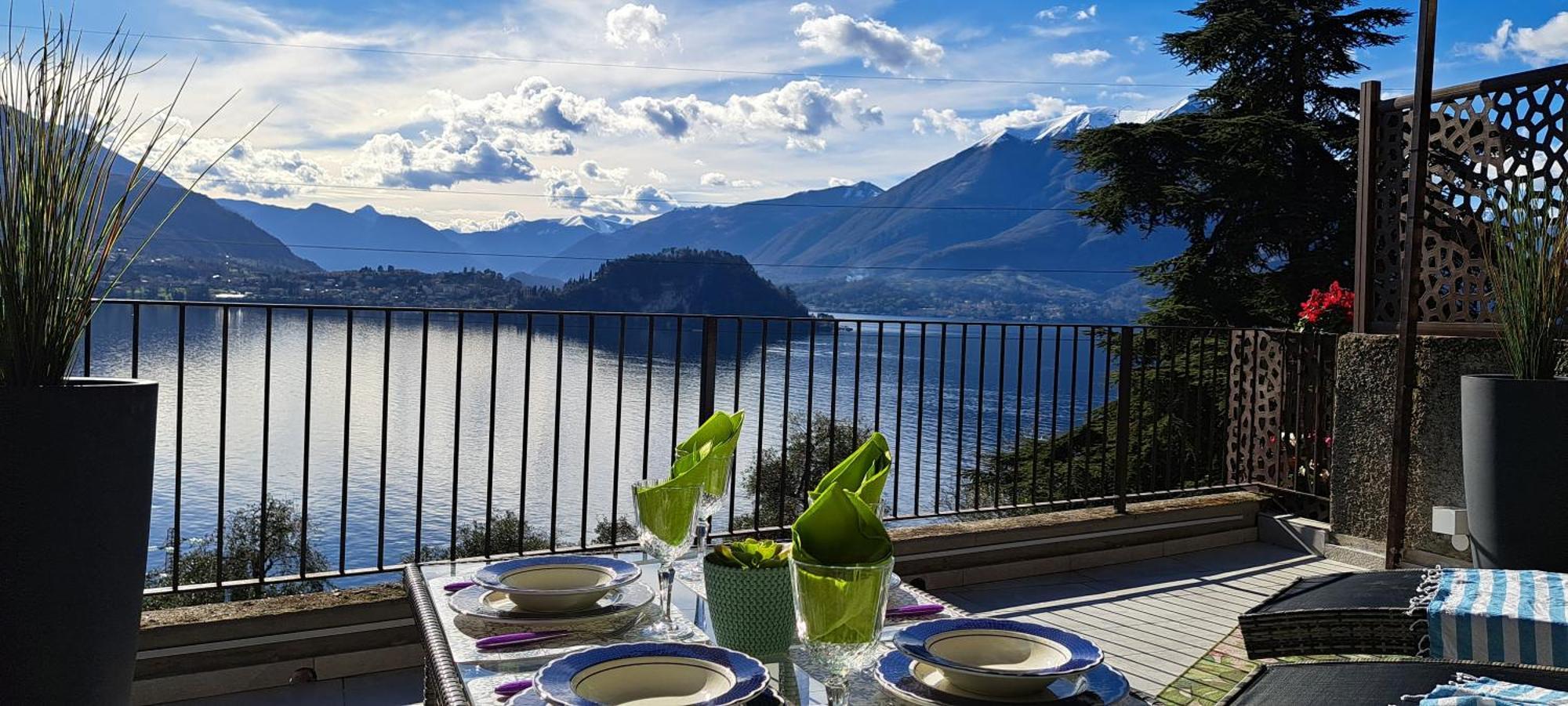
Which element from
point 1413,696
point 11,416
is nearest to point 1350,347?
point 1413,696

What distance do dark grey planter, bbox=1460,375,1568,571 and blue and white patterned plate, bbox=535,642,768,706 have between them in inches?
140

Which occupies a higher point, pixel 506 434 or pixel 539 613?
pixel 539 613

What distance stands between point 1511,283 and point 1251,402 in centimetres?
173

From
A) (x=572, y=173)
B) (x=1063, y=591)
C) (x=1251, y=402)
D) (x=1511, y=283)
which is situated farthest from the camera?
(x=572, y=173)

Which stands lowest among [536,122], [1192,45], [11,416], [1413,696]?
[1413,696]

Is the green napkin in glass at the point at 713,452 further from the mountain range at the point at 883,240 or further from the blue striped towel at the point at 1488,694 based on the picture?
the mountain range at the point at 883,240

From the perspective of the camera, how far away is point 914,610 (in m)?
1.50

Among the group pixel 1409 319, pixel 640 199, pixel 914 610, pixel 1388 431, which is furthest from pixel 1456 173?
pixel 640 199

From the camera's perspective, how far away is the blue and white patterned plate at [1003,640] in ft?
3.79

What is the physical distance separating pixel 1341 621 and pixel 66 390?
279 cm

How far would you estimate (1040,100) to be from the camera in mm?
55375

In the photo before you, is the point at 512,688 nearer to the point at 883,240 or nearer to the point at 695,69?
the point at 695,69

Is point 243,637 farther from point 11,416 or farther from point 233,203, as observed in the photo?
point 233,203

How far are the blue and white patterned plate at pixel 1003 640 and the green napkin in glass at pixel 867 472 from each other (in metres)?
0.19
